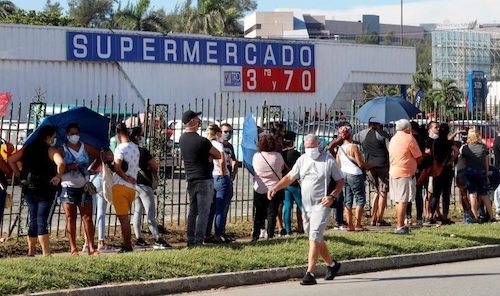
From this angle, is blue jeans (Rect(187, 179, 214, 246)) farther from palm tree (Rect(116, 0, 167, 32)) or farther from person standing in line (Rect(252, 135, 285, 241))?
palm tree (Rect(116, 0, 167, 32))

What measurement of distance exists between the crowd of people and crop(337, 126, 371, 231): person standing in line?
0.6 inches

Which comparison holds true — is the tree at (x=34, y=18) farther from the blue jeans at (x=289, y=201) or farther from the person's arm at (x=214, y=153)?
the person's arm at (x=214, y=153)

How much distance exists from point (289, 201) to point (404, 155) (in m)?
1.87

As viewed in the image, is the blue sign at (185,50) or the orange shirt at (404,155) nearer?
the orange shirt at (404,155)

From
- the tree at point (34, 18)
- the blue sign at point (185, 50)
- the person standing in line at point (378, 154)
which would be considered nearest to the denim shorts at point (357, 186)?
the person standing in line at point (378, 154)

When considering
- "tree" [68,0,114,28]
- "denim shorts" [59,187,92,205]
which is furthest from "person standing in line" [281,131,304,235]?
"tree" [68,0,114,28]

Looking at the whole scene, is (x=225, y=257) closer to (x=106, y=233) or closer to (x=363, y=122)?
(x=106, y=233)

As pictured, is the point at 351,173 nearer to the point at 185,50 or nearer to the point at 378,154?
the point at 378,154

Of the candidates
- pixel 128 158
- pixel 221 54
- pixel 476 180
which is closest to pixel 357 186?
pixel 476 180

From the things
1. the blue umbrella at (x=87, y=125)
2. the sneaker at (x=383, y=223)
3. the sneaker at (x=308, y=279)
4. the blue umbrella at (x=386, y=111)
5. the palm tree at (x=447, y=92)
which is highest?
the palm tree at (x=447, y=92)

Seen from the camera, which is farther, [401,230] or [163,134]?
[163,134]

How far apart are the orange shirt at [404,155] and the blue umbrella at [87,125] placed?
4.38 metres

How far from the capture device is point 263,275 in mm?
12375

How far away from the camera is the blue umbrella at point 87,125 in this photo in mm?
13617
